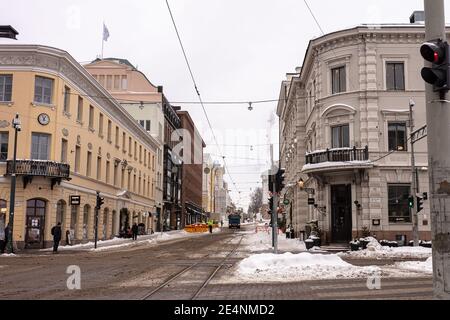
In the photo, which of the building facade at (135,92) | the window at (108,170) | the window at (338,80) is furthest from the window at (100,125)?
the window at (338,80)

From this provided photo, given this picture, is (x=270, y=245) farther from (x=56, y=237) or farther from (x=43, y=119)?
(x=43, y=119)

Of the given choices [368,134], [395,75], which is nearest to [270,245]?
[368,134]

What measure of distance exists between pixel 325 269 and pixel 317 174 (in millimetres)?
17522

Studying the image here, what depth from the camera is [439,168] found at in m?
6.93

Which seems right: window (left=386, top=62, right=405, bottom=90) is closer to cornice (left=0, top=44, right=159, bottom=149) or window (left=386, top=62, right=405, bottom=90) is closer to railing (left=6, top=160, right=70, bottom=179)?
cornice (left=0, top=44, right=159, bottom=149)

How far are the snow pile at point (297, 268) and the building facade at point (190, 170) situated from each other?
75.1m

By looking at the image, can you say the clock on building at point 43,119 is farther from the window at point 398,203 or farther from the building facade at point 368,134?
the window at point 398,203

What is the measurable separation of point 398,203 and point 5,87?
26892 mm

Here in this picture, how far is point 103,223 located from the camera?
47281mm

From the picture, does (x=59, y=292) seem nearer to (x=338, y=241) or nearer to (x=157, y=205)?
(x=338, y=241)

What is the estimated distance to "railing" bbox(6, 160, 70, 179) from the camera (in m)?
33.0

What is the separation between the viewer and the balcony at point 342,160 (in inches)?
1248

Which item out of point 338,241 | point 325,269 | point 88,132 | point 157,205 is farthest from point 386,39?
point 157,205
